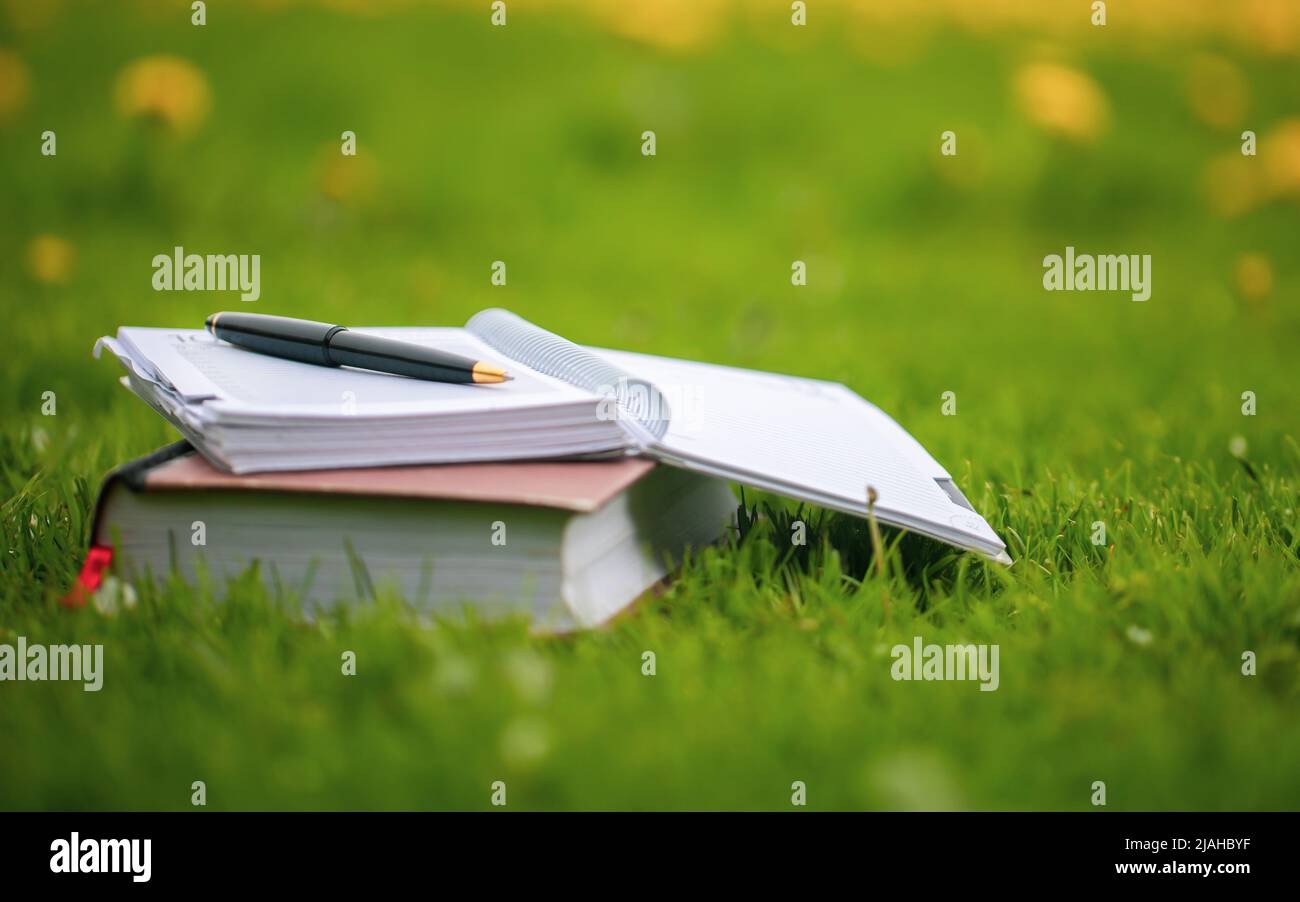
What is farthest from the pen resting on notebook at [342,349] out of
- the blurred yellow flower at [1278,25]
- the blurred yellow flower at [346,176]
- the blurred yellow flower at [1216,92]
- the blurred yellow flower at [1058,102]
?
the blurred yellow flower at [1278,25]

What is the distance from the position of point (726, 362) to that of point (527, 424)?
5.53 feet

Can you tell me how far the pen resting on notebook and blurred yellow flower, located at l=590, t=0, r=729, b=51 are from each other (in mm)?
4611

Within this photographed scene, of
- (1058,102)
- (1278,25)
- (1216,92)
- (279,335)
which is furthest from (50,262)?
(1278,25)

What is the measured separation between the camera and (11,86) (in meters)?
4.77

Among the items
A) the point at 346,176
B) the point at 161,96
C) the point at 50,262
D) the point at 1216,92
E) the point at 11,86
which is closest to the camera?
the point at 50,262

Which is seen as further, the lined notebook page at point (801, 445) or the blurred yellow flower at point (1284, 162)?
the blurred yellow flower at point (1284, 162)

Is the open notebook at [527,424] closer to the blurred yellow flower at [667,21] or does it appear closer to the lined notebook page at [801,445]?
the lined notebook page at [801,445]

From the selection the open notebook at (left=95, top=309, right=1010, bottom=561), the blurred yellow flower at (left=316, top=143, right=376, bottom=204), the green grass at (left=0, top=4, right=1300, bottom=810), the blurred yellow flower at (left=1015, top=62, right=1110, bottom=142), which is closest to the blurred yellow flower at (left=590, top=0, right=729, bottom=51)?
the green grass at (left=0, top=4, right=1300, bottom=810)

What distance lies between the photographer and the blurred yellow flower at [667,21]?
5.86m

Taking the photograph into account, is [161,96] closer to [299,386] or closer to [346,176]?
[346,176]

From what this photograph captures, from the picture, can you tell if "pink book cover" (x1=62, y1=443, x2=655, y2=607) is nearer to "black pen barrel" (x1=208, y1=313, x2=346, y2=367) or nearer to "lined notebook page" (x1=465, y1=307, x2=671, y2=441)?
"lined notebook page" (x1=465, y1=307, x2=671, y2=441)

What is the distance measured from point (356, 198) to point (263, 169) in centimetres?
63

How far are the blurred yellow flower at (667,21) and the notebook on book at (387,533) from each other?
4912 millimetres

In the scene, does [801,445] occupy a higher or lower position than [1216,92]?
lower
